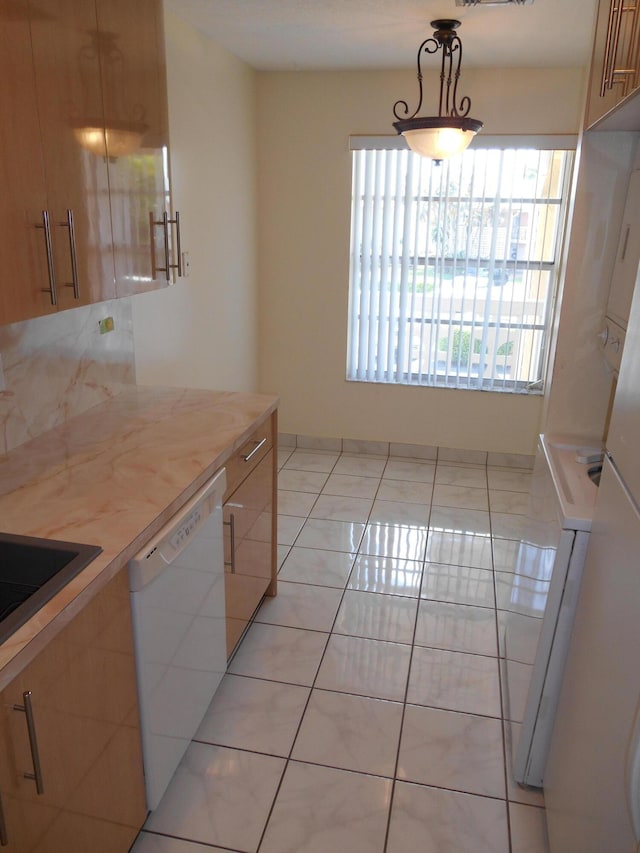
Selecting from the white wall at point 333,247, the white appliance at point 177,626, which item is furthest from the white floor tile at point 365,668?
the white wall at point 333,247

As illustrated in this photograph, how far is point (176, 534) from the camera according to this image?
1712 millimetres

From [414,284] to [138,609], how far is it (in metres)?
3.27

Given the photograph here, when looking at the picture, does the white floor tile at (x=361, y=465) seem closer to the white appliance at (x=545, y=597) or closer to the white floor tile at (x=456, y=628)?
the white floor tile at (x=456, y=628)

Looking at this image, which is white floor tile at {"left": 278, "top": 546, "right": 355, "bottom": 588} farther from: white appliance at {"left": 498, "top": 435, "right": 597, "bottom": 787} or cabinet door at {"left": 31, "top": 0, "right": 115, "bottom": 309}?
cabinet door at {"left": 31, "top": 0, "right": 115, "bottom": 309}

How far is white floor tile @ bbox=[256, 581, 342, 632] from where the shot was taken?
2764mm

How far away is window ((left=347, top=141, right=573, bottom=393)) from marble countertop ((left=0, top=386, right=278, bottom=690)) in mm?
2053

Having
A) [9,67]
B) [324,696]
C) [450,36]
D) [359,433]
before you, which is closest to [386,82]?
[450,36]

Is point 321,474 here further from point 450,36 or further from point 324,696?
point 450,36

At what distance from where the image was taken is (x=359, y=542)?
3457 mm

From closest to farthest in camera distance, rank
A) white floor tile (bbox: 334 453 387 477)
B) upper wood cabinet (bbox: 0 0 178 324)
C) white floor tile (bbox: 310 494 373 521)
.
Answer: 1. upper wood cabinet (bbox: 0 0 178 324)
2. white floor tile (bbox: 310 494 373 521)
3. white floor tile (bbox: 334 453 387 477)

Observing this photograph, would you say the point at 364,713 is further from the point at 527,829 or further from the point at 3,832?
the point at 3,832

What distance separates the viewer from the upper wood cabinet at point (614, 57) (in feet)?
4.95

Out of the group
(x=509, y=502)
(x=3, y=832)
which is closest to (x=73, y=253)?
(x=3, y=832)

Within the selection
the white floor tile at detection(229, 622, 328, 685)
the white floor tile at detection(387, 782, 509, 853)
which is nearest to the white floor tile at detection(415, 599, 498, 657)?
the white floor tile at detection(229, 622, 328, 685)
